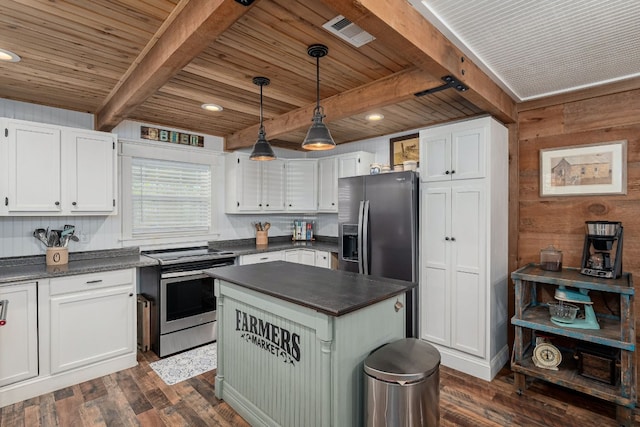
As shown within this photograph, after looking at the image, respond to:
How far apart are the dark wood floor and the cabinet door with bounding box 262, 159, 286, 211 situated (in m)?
2.43

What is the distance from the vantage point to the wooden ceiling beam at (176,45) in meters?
1.50

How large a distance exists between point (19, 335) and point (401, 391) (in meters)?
2.87

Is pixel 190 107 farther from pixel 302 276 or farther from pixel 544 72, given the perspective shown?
pixel 544 72

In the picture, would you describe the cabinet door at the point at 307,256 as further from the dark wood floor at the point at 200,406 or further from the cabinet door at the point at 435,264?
the dark wood floor at the point at 200,406

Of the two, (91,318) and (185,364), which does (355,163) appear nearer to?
(185,364)

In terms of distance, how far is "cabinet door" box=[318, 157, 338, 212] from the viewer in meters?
4.63

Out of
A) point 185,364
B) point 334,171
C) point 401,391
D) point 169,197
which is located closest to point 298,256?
point 334,171

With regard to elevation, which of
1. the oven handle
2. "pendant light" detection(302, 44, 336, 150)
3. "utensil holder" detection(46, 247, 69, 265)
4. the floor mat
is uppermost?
"pendant light" detection(302, 44, 336, 150)

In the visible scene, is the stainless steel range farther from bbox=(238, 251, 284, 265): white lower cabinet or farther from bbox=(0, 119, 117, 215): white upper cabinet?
bbox=(0, 119, 117, 215): white upper cabinet

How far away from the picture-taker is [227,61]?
2.30m

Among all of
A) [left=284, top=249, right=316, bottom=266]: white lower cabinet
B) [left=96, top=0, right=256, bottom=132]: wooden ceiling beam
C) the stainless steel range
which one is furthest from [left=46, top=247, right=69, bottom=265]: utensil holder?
[left=284, top=249, right=316, bottom=266]: white lower cabinet

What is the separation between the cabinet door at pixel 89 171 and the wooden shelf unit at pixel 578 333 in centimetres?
379

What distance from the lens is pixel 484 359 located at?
2.90 m

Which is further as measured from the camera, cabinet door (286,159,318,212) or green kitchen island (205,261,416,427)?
cabinet door (286,159,318,212)
